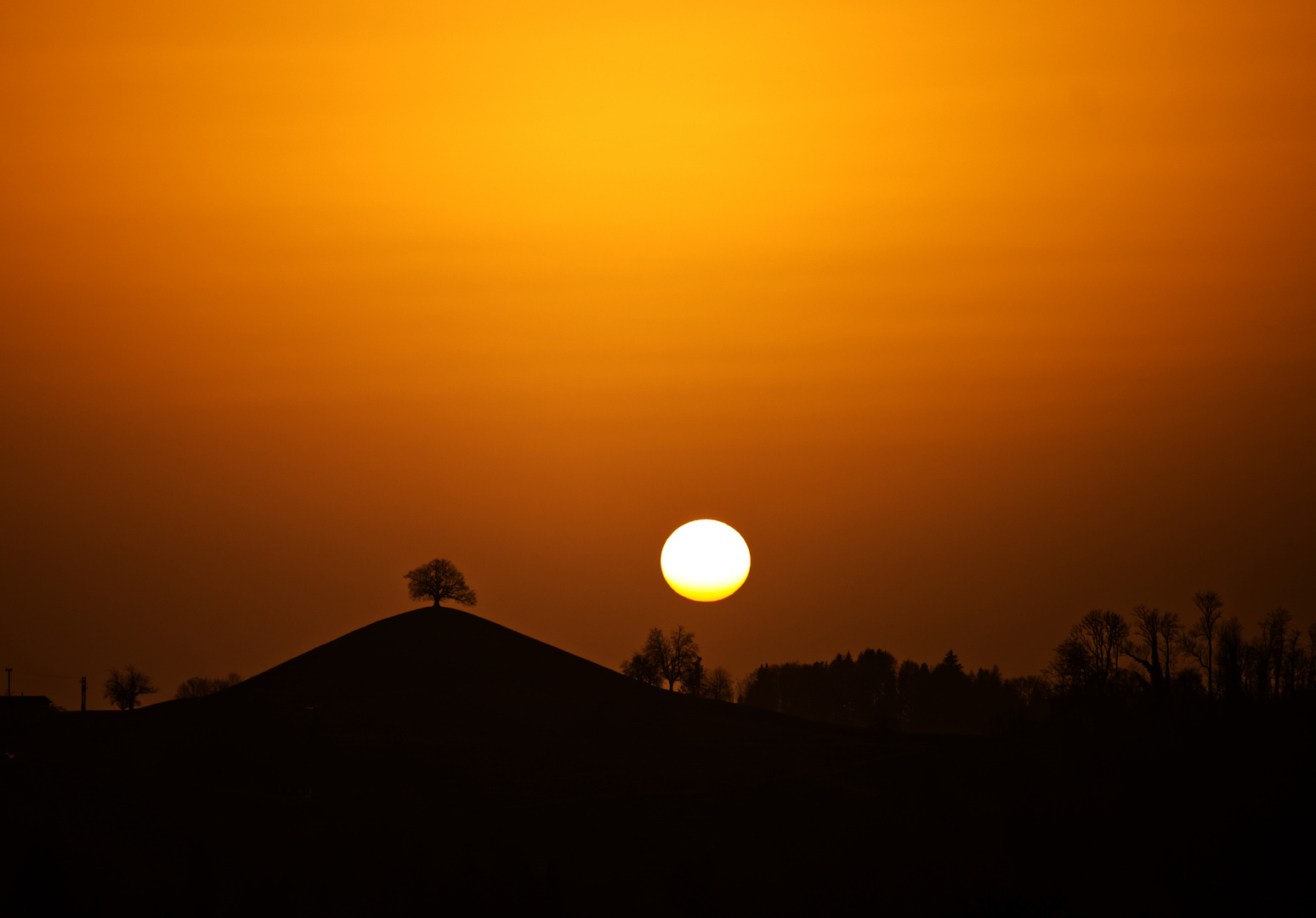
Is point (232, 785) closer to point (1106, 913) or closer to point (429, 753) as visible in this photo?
point (429, 753)

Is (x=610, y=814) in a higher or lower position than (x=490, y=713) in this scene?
lower

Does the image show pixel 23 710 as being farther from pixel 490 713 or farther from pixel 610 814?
pixel 610 814

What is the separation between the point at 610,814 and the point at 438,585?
65637 millimetres

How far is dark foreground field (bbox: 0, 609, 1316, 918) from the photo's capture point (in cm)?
6919

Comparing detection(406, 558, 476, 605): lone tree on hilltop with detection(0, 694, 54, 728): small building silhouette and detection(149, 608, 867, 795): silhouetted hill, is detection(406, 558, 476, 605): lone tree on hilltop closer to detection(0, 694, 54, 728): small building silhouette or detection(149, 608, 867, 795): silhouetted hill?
detection(149, 608, 867, 795): silhouetted hill

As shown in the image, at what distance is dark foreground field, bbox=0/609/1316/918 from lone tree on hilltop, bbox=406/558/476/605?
2943cm

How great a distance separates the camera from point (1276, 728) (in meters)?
100

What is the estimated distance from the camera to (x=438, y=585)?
141125 mm

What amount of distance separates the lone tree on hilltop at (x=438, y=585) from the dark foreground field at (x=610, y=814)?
29.4m

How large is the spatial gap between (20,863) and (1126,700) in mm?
104040

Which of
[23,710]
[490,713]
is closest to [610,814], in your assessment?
[490,713]

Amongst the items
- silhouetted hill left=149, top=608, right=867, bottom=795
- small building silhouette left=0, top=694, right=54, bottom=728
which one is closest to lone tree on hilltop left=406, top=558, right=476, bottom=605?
silhouetted hill left=149, top=608, right=867, bottom=795

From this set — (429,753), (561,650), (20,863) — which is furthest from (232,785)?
(561,650)

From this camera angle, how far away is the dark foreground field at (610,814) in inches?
2724
